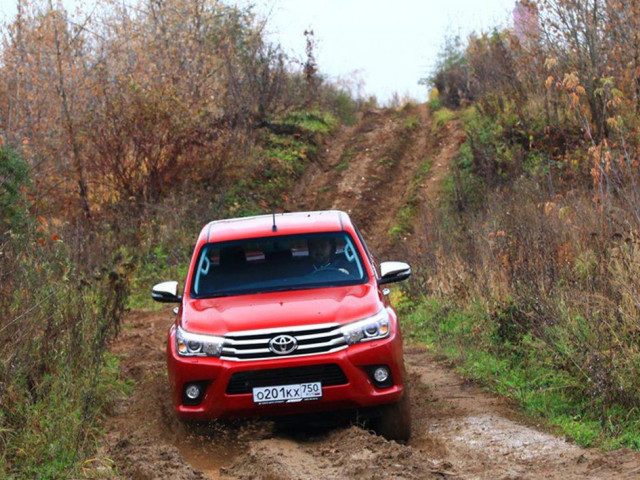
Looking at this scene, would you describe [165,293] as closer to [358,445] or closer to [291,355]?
[291,355]

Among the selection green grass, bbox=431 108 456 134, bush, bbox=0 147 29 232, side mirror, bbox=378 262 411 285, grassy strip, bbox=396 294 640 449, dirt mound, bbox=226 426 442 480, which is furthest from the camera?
green grass, bbox=431 108 456 134

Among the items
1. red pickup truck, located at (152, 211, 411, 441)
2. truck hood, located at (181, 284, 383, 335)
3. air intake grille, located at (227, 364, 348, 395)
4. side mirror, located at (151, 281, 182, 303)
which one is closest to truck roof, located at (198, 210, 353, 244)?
side mirror, located at (151, 281, 182, 303)

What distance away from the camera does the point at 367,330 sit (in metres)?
7.11

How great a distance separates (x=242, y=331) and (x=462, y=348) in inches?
183

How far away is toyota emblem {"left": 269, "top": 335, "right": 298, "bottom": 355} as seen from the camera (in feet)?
22.8

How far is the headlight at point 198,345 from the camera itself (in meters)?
7.06

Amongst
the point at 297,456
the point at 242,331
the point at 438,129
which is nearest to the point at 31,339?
the point at 242,331

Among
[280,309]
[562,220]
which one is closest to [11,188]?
[280,309]

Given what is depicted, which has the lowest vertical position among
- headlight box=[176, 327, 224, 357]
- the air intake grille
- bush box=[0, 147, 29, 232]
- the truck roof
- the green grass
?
the air intake grille

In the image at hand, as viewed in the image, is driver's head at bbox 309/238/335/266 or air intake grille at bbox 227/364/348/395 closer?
air intake grille at bbox 227/364/348/395

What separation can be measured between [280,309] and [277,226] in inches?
54.9

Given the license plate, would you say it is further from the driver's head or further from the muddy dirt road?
the driver's head

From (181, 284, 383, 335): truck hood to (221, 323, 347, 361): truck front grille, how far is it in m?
0.06

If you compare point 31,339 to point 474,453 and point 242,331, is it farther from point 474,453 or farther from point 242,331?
point 474,453
